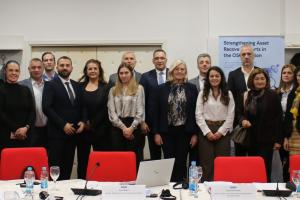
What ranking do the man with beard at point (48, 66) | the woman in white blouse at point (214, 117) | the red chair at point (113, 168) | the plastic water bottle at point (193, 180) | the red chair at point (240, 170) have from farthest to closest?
the man with beard at point (48, 66), the woman in white blouse at point (214, 117), the red chair at point (113, 168), the red chair at point (240, 170), the plastic water bottle at point (193, 180)

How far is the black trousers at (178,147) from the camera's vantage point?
465 cm

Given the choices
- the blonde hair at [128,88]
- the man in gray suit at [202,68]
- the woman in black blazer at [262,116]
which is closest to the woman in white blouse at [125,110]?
the blonde hair at [128,88]

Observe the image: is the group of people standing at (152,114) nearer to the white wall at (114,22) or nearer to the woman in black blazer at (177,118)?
the woman in black blazer at (177,118)

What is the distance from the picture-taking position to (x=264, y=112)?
173 inches

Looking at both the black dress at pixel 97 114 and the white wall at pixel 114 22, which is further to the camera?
the white wall at pixel 114 22

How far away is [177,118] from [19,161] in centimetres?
177

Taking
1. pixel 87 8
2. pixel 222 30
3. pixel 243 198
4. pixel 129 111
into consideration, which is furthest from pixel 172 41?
pixel 243 198

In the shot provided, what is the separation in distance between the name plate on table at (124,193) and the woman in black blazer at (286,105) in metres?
2.53

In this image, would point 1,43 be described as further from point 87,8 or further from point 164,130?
point 164,130

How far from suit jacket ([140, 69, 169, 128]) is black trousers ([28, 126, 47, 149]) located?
1194 millimetres

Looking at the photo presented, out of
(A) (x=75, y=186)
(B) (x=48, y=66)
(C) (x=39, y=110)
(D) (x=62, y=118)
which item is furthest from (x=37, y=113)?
(A) (x=75, y=186)

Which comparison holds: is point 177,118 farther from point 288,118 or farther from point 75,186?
point 75,186

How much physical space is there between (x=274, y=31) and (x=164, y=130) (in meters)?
2.54

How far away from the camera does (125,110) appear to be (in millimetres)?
4602
